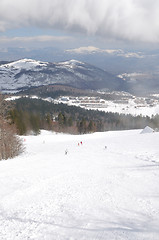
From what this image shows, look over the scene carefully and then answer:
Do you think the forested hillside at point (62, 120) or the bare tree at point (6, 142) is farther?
the forested hillside at point (62, 120)

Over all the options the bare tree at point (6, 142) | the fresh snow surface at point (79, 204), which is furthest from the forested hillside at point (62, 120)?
the fresh snow surface at point (79, 204)

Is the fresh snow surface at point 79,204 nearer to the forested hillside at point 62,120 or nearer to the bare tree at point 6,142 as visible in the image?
the bare tree at point 6,142

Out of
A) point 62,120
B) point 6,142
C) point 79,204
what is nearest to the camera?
point 79,204

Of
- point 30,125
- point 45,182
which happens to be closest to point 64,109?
point 30,125

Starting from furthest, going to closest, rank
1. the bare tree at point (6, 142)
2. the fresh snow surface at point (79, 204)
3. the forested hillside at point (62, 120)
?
the forested hillside at point (62, 120)
the bare tree at point (6, 142)
the fresh snow surface at point (79, 204)

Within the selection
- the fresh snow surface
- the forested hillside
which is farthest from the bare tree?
the forested hillside

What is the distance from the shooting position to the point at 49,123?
88.9 metres

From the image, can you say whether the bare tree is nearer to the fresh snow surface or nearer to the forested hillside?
the fresh snow surface

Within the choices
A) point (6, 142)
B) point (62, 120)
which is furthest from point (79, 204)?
point (62, 120)

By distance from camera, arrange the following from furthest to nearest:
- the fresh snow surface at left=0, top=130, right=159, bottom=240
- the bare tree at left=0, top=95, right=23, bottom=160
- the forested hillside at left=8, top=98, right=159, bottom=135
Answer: the forested hillside at left=8, top=98, right=159, bottom=135
the bare tree at left=0, top=95, right=23, bottom=160
the fresh snow surface at left=0, top=130, right=159, bottom=240

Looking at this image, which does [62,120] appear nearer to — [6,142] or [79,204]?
[6,142]

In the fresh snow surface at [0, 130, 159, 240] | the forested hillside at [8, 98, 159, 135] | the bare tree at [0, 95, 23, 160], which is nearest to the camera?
the fresh snow surface at [0, 130, 159, 240]

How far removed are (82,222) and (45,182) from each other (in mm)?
5593

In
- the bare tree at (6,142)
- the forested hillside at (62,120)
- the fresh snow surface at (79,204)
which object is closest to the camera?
the fresh snow surface at (79,204)
